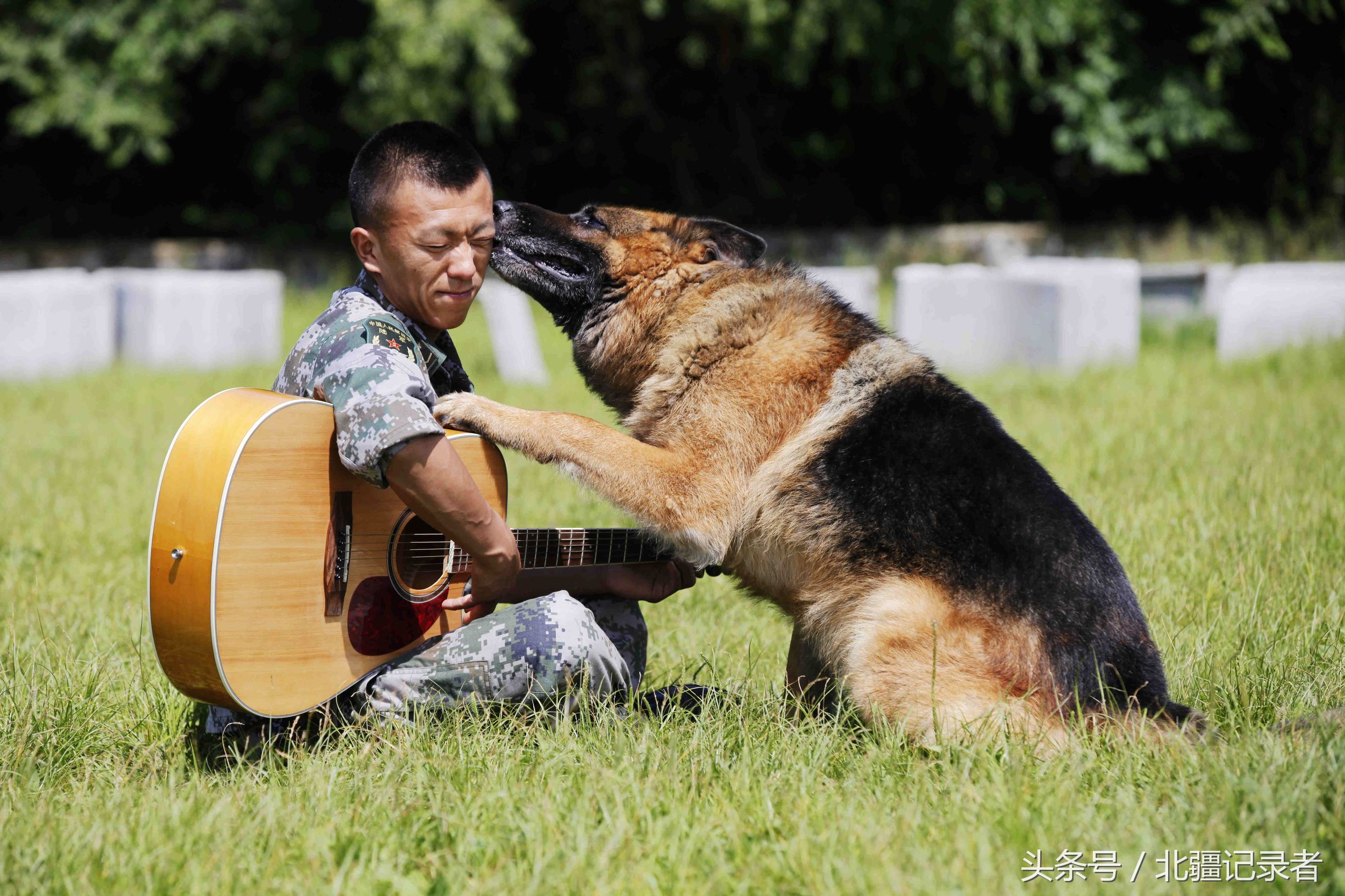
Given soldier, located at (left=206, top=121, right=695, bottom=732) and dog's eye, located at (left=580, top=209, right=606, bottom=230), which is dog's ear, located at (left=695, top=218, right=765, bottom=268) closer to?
dog's eye, located at (left=580, top=209, right=606, bottom=230)

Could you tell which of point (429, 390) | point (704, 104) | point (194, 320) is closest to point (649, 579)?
point (429, 390)

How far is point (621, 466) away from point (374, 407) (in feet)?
2.25

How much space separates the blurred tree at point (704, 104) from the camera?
587 inches

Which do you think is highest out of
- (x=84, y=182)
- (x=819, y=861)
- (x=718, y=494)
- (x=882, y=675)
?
(x=84, y=182)

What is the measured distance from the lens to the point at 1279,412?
7.14m

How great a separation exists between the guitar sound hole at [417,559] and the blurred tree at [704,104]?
40.7 feet

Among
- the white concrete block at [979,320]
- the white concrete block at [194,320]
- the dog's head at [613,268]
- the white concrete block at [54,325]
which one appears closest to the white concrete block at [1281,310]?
the white concrete block at [979,320]

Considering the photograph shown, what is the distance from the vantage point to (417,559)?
3.03 metres

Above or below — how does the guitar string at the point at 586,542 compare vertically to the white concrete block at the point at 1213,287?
below

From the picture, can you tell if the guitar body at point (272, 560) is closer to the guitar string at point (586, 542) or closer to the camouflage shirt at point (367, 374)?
the camouflage shirt at point (367, 374)

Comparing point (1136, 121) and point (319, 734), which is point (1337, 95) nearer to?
point (1136, 121)

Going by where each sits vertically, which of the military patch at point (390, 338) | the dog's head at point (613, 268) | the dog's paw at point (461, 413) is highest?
the dog's head at point (613, 268)

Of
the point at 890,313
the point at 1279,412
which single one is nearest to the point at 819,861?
the point at 1279,412

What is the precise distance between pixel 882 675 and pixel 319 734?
1.53 meters
